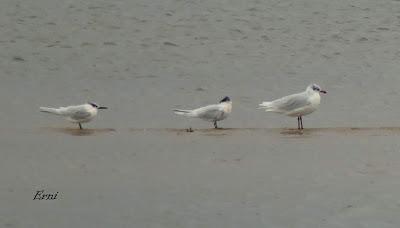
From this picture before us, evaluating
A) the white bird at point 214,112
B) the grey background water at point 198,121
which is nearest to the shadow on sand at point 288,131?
the grey background water at point 198,121

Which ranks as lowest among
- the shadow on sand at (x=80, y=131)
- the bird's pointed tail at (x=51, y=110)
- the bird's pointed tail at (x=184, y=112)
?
the shadow on sand at (x=80, y=131)

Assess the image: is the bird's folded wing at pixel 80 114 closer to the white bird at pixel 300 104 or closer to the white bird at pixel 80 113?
the white bird at pixel 80 113

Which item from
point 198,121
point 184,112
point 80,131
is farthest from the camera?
point 198,121

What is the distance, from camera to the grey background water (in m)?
8.43

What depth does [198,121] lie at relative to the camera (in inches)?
503

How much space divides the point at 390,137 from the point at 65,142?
369cm

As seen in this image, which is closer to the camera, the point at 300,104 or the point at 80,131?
the point at 80,131

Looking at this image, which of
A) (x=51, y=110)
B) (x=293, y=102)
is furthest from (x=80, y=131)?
(x=293, y=102)

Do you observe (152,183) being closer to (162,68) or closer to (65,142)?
(65,142)

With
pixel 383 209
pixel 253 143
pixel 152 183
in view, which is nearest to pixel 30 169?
pixel 152 183

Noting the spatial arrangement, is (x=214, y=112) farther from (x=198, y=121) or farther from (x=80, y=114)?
(x=80, y=114)

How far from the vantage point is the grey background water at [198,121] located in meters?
8.43

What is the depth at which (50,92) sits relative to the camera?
14.1 m

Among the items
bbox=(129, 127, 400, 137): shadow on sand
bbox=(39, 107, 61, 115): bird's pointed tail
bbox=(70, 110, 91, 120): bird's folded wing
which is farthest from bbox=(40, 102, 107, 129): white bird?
bbox=(129, 127, 400, 137): shadow on sand
